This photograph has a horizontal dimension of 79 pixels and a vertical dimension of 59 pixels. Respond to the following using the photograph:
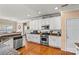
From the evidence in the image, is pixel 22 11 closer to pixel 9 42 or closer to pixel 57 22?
pixel 9 42

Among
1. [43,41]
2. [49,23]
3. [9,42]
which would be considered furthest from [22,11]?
[43,41]

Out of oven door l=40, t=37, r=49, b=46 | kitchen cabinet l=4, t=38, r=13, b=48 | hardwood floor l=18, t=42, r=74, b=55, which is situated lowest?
hardwood floor l=18, t=42, r=74, b=55

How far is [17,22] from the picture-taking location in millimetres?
1661

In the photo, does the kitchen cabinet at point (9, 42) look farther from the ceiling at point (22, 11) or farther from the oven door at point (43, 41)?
the oven door at point (43, 41)

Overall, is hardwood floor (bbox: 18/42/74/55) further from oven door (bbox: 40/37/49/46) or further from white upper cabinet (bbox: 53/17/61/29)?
white upper cabinet (bbox: 53/17/61/29)

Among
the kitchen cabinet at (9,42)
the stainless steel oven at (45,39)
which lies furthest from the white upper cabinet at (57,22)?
the kitchen cabinet at (9,42)

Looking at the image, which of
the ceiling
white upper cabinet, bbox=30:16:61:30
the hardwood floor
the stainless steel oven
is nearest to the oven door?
the stainless steel oven

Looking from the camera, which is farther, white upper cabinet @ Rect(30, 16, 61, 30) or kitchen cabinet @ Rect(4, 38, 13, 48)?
white upper cabinet @ Rect(30, 16, 61, 30)

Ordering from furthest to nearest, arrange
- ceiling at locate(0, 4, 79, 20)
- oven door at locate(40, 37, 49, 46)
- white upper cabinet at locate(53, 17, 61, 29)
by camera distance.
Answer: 1. oven door at locate(40, 37, 49, 46)
2. white upper cabinet at locate(53, 17, 61, 29)
3. ceiling at locate(0, 4, 79, 20)

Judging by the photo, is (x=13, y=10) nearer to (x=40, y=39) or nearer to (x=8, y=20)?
(x=8, y=20)

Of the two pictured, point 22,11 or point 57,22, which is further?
point 57,22

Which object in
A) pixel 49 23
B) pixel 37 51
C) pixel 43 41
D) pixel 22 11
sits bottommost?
pixel 37 51
